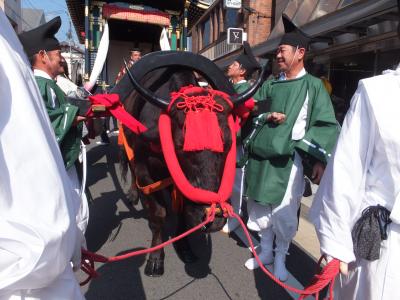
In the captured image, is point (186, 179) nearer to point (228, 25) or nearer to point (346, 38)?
point (346, 38)

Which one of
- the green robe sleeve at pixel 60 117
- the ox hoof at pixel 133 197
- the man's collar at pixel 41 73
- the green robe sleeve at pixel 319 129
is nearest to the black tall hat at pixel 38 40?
the man's collar at pixel 41 73

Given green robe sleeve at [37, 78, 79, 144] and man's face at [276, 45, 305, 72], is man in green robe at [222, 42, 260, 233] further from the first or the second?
green robe sleeve at [37, 78, 79, 144]

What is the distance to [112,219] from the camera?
15.6 feet

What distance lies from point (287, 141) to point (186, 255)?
154cm

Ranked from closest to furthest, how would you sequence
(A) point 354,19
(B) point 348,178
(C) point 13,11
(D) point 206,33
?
(B) point 348,178 < (A) point 354,19 < (C) point 13,11 < (D) point 206,33

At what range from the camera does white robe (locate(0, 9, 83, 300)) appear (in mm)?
876

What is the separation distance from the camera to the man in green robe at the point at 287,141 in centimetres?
297

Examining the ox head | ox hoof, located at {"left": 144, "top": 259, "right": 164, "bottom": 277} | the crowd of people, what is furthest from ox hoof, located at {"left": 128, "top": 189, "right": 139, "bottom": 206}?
the ox head

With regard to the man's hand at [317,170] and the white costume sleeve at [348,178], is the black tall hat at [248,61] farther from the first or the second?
the white costume sleeve at [348,178]

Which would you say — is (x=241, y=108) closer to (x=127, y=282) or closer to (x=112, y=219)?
(x=127, y=282)

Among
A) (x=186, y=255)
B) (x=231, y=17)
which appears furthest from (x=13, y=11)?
(x=186, y=255)

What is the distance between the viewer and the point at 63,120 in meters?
2.72

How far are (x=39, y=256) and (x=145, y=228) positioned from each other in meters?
3.73

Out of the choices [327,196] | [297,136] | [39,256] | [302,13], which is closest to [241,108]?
[297,136]
